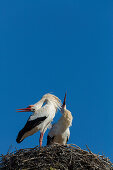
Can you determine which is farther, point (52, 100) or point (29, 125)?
point (52, 100)

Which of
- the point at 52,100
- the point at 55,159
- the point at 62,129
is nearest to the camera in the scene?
the point at 55,159

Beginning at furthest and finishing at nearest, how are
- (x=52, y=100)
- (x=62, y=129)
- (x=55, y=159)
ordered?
(x=52, y=100), (x=62, y=129), (x=55, y=159)

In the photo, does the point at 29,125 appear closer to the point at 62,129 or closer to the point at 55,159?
Result: the point at 62,129

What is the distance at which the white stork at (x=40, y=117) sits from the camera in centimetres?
861

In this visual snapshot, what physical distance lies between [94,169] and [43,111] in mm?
2651

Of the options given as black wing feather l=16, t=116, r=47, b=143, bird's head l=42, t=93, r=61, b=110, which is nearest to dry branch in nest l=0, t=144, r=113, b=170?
black wing feather l=16, t=116, r=47, b=143

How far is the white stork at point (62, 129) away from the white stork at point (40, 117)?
0.27 metres

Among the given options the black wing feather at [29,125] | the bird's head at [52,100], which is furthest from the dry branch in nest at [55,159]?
the bird's head at [52,100]

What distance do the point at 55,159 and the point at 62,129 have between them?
191 cm

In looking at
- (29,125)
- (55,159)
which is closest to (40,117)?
(29,125)

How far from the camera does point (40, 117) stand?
871cm

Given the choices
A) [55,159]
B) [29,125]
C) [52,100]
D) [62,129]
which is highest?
[52,100]

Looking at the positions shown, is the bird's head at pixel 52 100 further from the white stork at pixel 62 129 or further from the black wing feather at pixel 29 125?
the black wing feather at pixel 29 125

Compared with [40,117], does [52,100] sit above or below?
above
